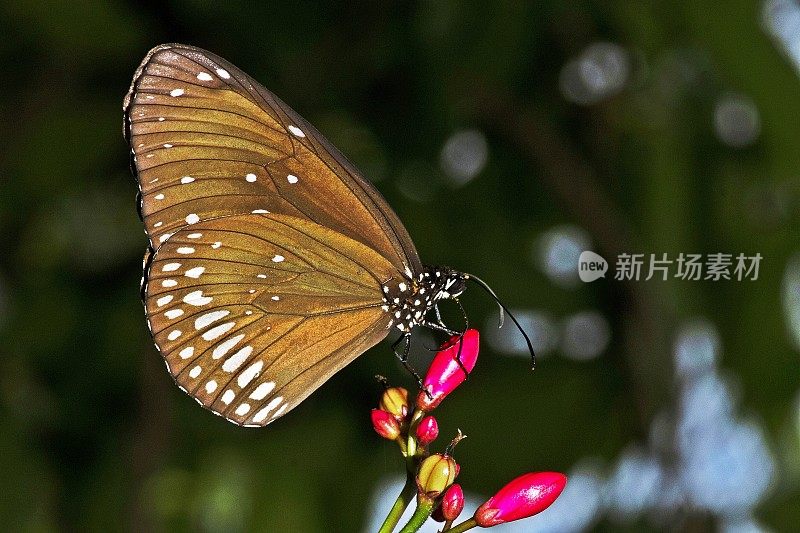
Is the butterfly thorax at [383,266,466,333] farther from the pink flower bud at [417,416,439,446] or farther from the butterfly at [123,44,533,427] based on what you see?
the pink flower bud at [417,416,439,446]

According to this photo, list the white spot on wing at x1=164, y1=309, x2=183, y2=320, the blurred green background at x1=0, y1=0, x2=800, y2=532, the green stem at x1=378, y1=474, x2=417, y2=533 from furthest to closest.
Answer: the blurred green background at x1=0, y1=0, x2=800, y2=532 → the white spot on wing at x1=164, y1=309, x2=183, y2=320 → the green stem at x1=378, y1=474, x2=417, y2=533

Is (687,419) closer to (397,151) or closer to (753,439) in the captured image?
(753,439)

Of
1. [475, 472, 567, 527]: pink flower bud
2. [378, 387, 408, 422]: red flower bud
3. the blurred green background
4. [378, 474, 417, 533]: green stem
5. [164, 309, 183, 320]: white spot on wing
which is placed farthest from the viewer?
the blurred green background

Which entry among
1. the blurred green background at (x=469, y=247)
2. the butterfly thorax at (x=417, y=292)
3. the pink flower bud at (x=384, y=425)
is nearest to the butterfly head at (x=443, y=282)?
the butterfly thorax at (x=417, y=292)

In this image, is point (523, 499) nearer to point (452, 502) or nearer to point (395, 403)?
point (452, 502)

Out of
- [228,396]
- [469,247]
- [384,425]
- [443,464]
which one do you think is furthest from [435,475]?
[469,247]

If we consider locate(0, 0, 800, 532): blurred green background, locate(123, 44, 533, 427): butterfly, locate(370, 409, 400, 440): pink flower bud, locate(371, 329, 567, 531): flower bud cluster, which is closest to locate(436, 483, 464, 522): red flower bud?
locate(371, 329, 567, 531): flower bud cluster
